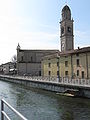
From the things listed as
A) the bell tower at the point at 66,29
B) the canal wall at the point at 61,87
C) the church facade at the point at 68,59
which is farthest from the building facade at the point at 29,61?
the canal wall at the point at 61,87

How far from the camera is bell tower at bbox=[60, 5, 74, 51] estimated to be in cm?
6431

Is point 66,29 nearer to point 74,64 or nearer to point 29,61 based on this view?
point 74,64

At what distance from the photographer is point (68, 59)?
46.3 m

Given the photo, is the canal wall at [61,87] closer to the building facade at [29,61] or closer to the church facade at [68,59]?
the church facade at [68,59]

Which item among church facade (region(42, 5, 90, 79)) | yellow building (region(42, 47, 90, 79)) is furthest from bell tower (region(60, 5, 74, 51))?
yellow building (region(42, 47, 90, 79))

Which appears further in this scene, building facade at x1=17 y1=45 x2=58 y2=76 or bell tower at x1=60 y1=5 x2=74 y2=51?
building facade at x1=17 y1=45 x2=58 y2=76

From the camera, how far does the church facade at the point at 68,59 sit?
4070 cm

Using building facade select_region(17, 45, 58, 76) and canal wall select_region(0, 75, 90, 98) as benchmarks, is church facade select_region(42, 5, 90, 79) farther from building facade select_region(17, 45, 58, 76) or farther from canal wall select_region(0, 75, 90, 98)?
building facade select_region(17, 45, 58, 76)

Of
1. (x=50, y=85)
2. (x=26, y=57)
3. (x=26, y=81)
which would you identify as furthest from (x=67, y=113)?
(x=26, y=57)

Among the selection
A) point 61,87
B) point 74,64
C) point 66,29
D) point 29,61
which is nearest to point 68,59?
point 74,64

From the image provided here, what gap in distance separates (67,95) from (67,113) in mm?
12417

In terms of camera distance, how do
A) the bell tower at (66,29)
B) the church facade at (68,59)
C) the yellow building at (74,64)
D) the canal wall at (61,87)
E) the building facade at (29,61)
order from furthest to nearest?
the building facade at (29,61) < the bell tower at (66,29) < the church facade at (68,59) < the yellow building at (74,64) < the canal wall at (61,87)

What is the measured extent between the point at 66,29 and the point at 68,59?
65.3 feet

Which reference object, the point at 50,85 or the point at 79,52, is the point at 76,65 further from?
the point at 50,85
